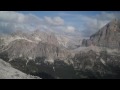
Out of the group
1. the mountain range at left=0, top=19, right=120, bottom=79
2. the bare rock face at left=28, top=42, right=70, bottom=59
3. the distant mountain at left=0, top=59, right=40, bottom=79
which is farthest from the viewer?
the bare rock face at left=28, top=42, right=70, bottom=59

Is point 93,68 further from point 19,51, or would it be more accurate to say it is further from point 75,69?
point 19,51

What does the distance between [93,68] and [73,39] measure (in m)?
0.97

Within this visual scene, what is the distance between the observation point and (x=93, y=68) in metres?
6.30

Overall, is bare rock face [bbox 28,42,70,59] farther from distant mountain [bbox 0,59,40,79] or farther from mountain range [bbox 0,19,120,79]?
distant mountain [bbox 0,59,40,79]

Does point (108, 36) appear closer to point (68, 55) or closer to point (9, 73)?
point (68, 55)

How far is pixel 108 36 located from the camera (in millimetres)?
7125

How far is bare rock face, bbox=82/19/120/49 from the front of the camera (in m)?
6.18

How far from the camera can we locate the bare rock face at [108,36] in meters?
6.18

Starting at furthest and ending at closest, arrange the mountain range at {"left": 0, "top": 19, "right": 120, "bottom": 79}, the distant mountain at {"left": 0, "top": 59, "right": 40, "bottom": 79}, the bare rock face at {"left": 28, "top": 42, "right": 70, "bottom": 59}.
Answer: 1. the bare rock face at {"left": 28, "top": 42, "right": 70, "bottom": 59}
2. the mountain range at {"left": 0, "top": 19, "right": 120, "bottom": 79}
3. the distant mountain at {"left": 0, "top": 59, "right": 40, "bottom": 79}

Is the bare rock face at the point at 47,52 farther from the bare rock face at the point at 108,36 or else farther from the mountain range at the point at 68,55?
the bare rock face at the point at 108,36

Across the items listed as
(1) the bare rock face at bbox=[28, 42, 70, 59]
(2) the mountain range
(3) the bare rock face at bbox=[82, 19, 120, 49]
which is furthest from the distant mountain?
(3) the bare rock face at bbox=[82, 19, 120, 49]

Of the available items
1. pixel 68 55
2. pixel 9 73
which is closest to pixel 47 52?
pixel 68 55

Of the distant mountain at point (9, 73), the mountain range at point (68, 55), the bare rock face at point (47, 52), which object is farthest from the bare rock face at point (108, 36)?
the distant mountain at point (9, 73)
